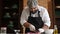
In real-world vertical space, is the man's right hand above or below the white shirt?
below

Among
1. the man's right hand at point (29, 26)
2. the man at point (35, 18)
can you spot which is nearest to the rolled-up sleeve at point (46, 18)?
the man at point (35, 18)

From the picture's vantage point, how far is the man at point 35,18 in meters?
1.90

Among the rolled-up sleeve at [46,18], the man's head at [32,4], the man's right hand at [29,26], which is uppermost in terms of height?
the man's head at [32,4]

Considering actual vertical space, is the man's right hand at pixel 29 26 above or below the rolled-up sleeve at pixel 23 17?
below

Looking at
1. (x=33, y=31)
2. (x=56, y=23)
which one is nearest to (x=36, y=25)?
(x=33, y=31)

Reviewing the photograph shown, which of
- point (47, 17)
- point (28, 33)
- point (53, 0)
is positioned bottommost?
point (28, 33)

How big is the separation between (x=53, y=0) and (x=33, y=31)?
1.04 ft

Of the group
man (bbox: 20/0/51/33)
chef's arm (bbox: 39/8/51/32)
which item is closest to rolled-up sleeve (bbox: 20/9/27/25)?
man (bbox: 20/0/51/33)

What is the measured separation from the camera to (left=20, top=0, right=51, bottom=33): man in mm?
1896

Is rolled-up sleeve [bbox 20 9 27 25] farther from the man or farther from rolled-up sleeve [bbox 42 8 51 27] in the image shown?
rolled-up sleeve [bbox 42 8 51 27]

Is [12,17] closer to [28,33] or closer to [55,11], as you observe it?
[28,33]

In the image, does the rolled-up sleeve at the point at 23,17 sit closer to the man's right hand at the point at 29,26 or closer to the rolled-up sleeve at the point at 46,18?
the man's right hand at the point at 29,26

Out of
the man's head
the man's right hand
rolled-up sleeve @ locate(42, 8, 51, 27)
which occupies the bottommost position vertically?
the man's right hand

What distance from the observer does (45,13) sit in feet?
6.29
